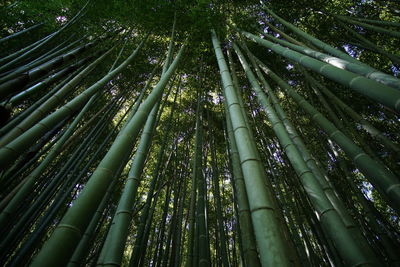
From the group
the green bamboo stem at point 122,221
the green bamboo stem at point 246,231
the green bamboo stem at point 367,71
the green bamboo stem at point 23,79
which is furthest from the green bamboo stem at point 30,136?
the green bamboo stem at point 367,71

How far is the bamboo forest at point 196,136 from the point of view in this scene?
120 cm

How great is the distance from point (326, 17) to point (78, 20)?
4730mm

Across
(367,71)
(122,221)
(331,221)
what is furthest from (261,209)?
(367,71)

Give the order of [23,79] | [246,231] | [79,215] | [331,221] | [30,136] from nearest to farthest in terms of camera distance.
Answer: [79,215], [331,221], [30,136], [246,231], [23,79]

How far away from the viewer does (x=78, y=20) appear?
12.8 feet

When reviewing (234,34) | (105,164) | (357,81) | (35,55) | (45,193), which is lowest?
(105,164)

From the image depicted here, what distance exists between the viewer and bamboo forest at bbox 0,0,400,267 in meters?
1.20

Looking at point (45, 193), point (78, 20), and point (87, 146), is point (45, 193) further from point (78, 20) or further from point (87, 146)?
point (78, 20)

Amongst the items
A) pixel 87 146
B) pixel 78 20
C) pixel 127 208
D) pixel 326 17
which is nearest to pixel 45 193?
pixel 87 146

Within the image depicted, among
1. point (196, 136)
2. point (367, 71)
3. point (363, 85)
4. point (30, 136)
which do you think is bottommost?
point (30, 136)

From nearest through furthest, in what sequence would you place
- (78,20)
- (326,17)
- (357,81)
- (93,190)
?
(93,190), (357,81), (78,20), (326,17)

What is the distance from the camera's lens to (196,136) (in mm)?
3129

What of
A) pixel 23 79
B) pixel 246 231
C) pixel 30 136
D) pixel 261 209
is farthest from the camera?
pixel 23 79

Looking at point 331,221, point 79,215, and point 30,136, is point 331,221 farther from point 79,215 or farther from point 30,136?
point 30,136
